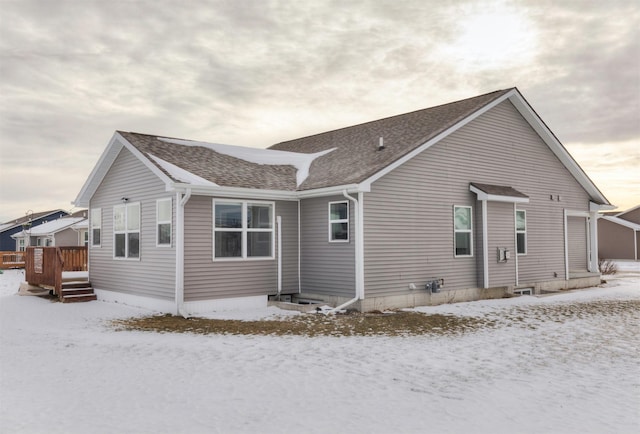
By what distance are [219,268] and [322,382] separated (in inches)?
313

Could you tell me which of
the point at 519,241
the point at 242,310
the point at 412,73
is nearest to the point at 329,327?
the point at 242,310

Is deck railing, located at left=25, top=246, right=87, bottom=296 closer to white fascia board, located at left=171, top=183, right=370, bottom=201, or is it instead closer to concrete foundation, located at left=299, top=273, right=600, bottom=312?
white fascia board, located at left=171, top=183, right=370, bottom=201

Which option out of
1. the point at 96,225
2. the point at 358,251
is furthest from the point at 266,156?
the point at 96,225

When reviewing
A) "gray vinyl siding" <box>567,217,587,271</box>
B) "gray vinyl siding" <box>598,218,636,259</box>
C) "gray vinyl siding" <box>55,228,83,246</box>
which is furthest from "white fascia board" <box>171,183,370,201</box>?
"gray vinyl siding" <box>598,218,636,259</box>

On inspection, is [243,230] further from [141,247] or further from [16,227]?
[16,227]

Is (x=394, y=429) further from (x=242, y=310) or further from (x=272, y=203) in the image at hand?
(x=272, y=203)

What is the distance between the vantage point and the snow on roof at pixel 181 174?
1447cm

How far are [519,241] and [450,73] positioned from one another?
23.2 ft

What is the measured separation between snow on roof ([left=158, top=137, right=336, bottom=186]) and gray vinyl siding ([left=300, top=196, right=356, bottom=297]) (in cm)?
150

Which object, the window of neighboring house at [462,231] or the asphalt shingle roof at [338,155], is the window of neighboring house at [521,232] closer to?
the window of neighboring house at [462,231]

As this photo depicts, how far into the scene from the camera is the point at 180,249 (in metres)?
14.4

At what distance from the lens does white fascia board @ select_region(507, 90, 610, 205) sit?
1934 centimetres

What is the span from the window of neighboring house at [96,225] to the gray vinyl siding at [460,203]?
1017cm

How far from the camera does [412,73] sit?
2122cm
